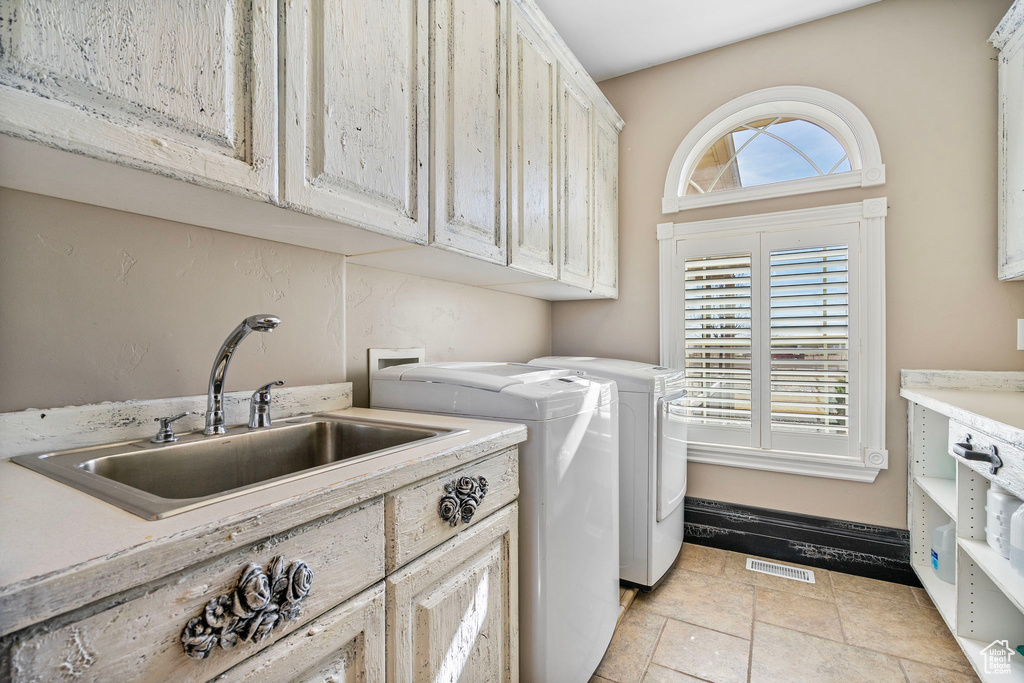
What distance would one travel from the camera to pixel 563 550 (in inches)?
53.2

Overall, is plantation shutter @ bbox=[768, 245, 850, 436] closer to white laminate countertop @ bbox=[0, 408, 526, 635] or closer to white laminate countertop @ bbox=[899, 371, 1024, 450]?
white laminate countertop @ bbox=[899, 371, 1024, 450]

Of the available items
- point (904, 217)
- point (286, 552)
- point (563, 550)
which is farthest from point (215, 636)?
point (904, 217)

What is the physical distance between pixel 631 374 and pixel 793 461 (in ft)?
3.54

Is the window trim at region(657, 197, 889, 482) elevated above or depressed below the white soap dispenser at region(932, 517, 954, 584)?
above

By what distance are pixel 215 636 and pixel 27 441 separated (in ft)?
2.17

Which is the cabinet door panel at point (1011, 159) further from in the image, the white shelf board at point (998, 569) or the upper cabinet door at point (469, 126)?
the upper cabinet door at point (469, 126)

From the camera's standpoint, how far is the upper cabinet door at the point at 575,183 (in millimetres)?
2123

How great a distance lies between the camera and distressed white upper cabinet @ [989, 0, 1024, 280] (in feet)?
6.07

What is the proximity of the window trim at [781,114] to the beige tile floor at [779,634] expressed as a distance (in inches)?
75.5

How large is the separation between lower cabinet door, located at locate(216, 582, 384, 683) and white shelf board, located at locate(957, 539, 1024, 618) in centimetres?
159

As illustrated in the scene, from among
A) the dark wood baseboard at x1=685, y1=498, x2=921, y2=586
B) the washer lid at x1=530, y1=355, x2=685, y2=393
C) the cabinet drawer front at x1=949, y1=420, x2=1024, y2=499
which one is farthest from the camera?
the dark wood baseboard at x1=685, y1=498, x2=921, y2=586

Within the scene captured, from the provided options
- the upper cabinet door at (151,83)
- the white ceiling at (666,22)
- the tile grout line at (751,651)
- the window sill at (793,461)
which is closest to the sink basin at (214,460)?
the upper cabinet door at (151,83)

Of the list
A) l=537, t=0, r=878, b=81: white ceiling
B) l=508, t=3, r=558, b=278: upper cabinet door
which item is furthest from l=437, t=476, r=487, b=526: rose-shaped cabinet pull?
l=537, t=0, r=878, b=81: white ceiling

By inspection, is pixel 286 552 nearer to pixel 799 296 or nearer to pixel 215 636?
pixel 215 636
